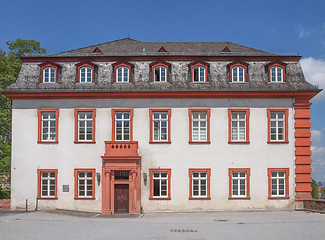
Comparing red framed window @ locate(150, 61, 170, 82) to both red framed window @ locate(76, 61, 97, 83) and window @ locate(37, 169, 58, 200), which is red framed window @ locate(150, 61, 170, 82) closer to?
red framed window @ locate(76, 61, 97, 83)

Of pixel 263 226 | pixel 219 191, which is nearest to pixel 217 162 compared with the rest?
pixel 219 191

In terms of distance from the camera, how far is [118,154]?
26750mm

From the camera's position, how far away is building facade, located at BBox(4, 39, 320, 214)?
27.5 metres

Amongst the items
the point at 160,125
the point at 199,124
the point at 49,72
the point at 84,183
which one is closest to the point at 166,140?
the point at 160,125

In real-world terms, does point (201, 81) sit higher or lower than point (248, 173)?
higher

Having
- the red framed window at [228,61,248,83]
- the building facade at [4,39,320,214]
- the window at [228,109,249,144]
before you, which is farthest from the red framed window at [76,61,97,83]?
the window at [228,109,249,144]

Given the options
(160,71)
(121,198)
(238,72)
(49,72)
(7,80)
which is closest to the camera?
(121,198)

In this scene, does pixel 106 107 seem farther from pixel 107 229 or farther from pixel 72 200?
pixel 107 229

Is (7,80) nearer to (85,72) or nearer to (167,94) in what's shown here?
(85,72)

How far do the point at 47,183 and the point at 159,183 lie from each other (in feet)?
24.2

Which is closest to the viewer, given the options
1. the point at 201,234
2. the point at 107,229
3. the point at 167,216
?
the point at 201,234

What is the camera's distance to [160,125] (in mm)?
27938

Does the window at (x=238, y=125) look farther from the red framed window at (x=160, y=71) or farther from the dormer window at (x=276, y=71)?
the red framed window at (x=160, y=71)

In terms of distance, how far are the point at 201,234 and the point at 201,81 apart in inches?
525
